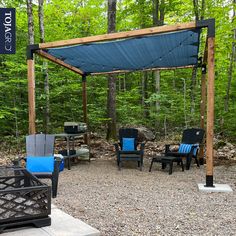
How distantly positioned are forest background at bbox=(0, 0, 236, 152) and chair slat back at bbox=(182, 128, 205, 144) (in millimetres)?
1672

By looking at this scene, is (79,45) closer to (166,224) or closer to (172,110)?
(166,224)

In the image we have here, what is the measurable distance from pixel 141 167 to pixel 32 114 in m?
2.61

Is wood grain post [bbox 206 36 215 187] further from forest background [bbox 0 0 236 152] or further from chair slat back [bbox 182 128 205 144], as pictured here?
forest background [bbox 0 0 236 152]

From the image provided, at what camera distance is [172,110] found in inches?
428

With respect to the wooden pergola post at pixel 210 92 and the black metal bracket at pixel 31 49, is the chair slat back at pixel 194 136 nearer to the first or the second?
the wooden pergola post at pixel 210 92

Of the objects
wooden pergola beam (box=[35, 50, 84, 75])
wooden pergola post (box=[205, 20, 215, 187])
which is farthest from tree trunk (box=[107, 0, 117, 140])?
wooden pergola post (box=[205, 20, 215, 187])

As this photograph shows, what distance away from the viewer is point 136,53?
644 cm

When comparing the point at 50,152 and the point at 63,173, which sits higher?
the point at 50,152

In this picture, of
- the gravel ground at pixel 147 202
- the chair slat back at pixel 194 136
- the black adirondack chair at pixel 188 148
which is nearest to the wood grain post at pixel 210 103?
the gravel ground at pixel 147 202

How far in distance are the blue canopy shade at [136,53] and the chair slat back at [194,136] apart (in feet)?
5.68

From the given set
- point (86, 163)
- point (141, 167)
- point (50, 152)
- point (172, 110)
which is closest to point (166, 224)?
point (50, 152)

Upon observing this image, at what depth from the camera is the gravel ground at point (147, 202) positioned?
128 inches

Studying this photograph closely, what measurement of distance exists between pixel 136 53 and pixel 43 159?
10.00 ft

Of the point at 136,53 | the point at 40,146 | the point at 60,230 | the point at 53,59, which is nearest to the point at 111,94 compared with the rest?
the point at 53,59
